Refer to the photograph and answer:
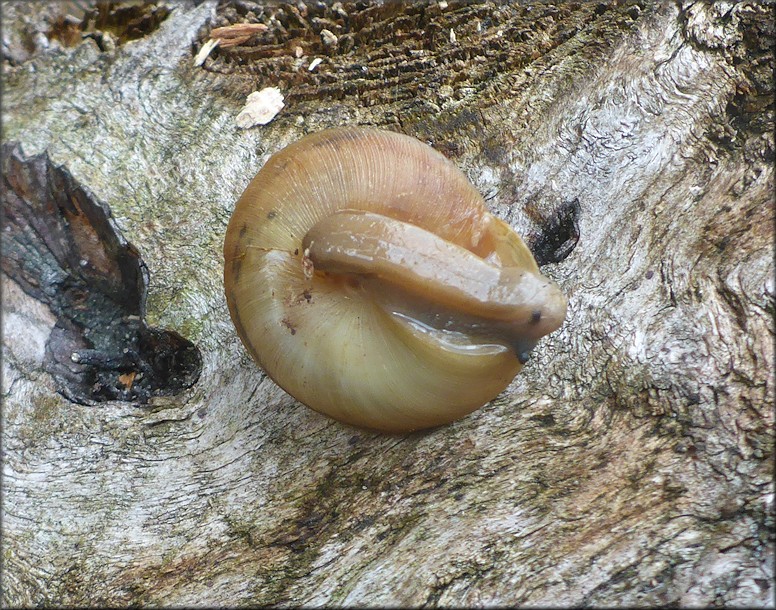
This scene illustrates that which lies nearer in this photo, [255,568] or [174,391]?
[255,568]

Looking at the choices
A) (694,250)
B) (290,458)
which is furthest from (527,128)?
(290,458)

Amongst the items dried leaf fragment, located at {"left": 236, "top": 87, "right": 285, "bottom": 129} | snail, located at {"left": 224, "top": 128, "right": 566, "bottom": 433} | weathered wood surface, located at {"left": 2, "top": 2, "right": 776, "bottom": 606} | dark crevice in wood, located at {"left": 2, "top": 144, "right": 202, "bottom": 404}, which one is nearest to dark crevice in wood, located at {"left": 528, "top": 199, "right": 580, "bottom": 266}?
weathered wood surface, located at {"left": 2, "top": 2, "right": 776, "bottom": 606}

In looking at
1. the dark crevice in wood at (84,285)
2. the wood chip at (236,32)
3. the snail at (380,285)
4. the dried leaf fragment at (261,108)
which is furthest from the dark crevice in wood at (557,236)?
the wood chip at (236,32)

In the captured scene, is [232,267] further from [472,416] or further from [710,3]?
[710,3]

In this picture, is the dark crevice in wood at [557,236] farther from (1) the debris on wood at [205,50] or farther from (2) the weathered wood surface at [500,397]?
(1) the debris on wood at [205,50]

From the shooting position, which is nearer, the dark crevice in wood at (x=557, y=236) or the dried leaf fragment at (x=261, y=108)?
the dark crevice in wood at (x=557, y=236)

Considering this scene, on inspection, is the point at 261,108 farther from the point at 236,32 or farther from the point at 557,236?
the point at 557,236
